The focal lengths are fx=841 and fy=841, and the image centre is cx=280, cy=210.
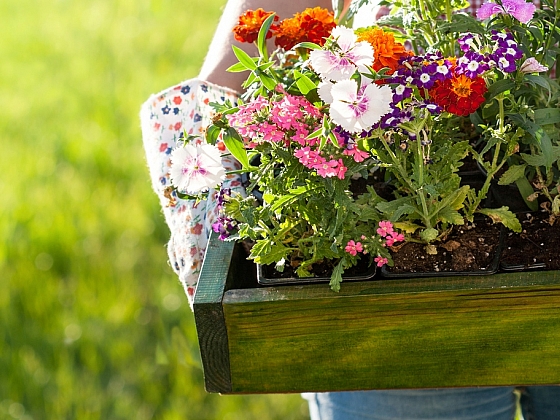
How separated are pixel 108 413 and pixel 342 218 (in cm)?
137

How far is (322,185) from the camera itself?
989 millimetres

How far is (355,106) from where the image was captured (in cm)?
88

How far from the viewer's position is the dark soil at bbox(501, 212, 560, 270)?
1.02 metres

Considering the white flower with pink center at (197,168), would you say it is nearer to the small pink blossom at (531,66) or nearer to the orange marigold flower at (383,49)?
the orange marigold flower at (383,49)

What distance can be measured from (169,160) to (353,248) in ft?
1.31

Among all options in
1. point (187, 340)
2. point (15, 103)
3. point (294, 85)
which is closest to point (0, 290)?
point (187, 340)

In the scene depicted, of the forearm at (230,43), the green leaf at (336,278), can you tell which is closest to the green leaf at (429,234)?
the green leaf at (336,278)

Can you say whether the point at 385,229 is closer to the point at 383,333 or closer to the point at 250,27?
the point at 383,333

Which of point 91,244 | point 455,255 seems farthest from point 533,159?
point 91,244

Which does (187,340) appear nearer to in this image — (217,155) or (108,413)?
(108,413)

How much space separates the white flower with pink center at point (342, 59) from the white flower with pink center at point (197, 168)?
16 centimetres

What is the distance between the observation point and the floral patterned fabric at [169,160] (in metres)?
1.18

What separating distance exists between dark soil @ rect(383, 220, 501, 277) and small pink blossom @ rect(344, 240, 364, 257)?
5cm

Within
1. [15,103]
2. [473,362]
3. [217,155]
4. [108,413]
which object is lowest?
[108,413]
